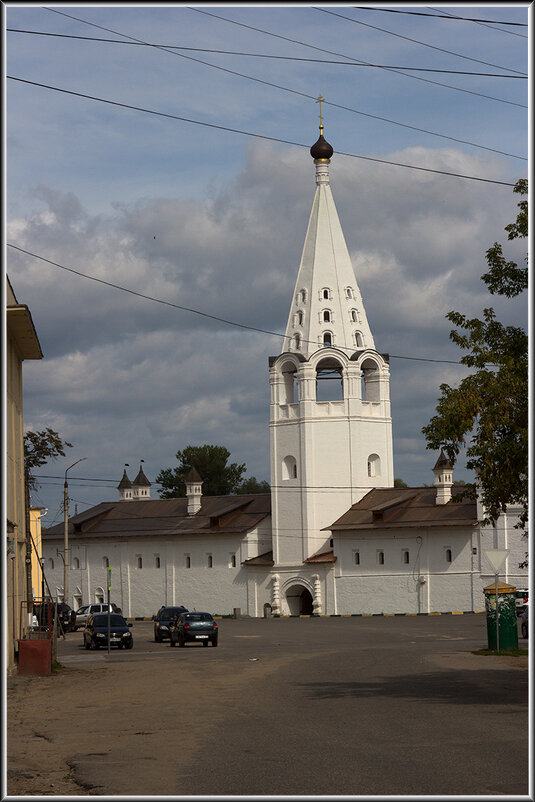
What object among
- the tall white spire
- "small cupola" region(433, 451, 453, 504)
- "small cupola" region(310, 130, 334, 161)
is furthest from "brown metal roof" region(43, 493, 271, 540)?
"small cupola" region(310, 130, 334, 161)

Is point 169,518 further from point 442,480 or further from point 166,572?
point 442,480

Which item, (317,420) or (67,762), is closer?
(67,762)

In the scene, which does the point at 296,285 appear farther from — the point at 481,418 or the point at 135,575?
the point at 481,418

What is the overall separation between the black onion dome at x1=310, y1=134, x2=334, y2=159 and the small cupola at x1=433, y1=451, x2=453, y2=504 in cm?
2577

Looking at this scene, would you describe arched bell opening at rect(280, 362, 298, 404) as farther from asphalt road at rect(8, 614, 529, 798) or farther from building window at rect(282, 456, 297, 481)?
asphalt road at rect(8, 614, 529, 798)

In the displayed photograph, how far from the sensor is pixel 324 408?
3504 inches

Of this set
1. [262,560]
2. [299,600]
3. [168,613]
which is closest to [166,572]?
[262,560]

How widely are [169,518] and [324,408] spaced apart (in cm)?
1737

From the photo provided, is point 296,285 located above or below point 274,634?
above

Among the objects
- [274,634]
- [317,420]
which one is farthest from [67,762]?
[317,420]

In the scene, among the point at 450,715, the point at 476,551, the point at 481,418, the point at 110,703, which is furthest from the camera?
the point at 476,551

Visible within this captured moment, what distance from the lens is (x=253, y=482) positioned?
16512 cm

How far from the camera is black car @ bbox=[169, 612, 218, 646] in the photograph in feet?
149

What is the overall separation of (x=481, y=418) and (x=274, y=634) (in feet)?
122
